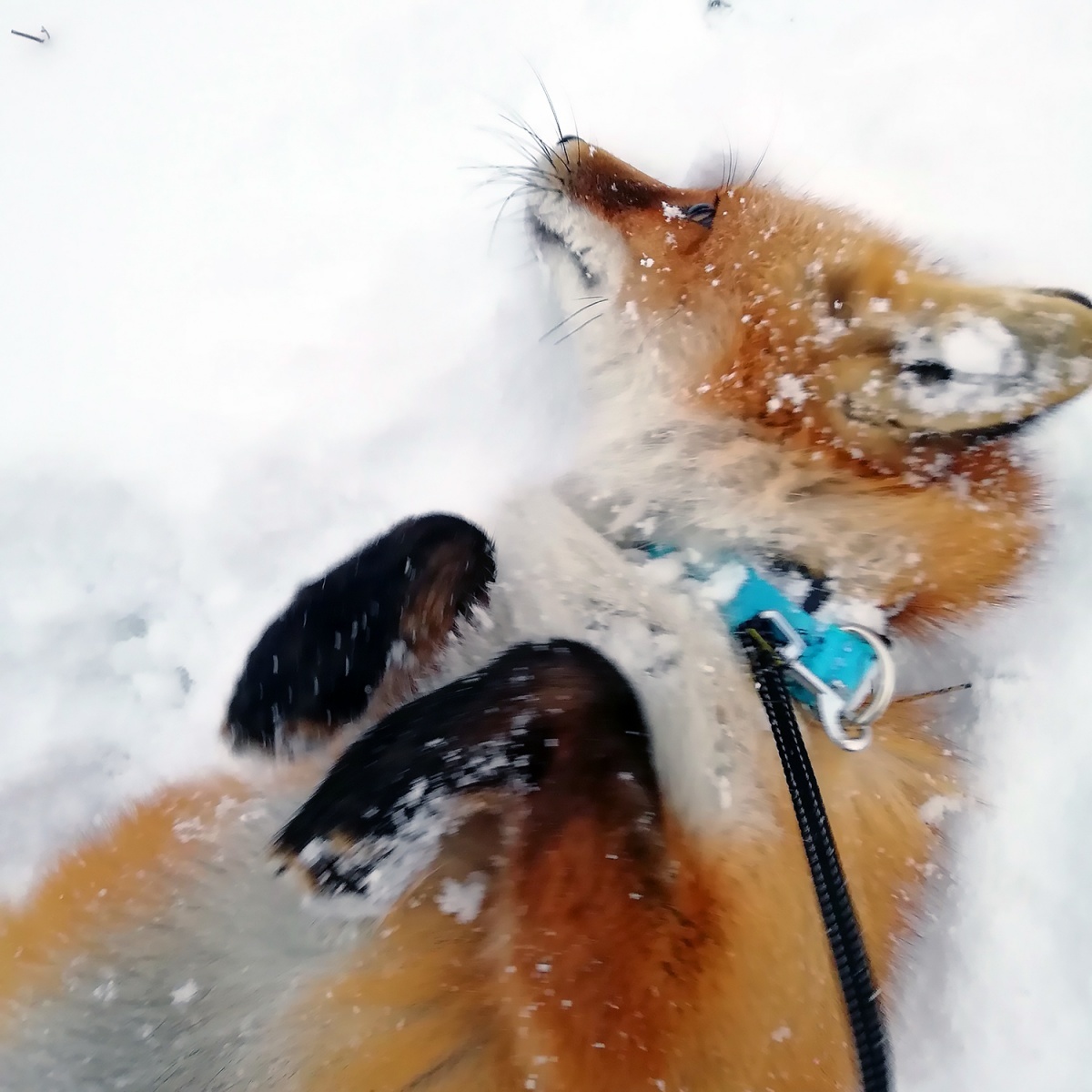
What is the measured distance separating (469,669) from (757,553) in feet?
2.33

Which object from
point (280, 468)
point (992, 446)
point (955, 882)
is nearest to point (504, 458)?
point (280, 468)

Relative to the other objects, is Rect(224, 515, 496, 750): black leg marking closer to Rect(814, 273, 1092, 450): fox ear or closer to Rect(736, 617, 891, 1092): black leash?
Rect(736, 617, 891, 1092): black leash

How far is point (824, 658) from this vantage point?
4.17 ft

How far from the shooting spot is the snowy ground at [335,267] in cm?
174

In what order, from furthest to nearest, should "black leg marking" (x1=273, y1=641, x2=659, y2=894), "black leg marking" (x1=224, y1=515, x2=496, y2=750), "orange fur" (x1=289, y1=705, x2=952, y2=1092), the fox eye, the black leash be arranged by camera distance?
the fox eye
"black leg marking" (x1=224, y1=515, x2=496, y2=750)
"black leg marking" (x1=273, y1=641, x2=659, y2=894)
"orange fur" (x1=289, y1=705, x2=952, y2=1092)
the black leash

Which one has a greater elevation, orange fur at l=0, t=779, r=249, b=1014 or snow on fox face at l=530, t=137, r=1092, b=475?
snow on fox face at l=530, t=137, r=1092, b=475

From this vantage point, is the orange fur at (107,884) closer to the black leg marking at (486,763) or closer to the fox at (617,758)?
the fox at (617,758)

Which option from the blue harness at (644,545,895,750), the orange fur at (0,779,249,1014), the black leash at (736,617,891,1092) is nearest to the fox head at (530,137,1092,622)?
the blue harness at (644,545,895,750)

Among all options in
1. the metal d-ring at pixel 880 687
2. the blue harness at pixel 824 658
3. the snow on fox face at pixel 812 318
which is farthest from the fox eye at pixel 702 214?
the metal d-ring at pixel 880 687

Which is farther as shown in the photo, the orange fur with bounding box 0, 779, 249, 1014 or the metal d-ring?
the orange fur with bounding box 0, 779, 249, 1014

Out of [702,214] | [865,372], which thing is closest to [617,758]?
[865,372]

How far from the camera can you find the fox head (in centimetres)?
145

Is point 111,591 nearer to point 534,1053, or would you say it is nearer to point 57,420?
point 57,420

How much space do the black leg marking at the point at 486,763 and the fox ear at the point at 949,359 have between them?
822 mm
